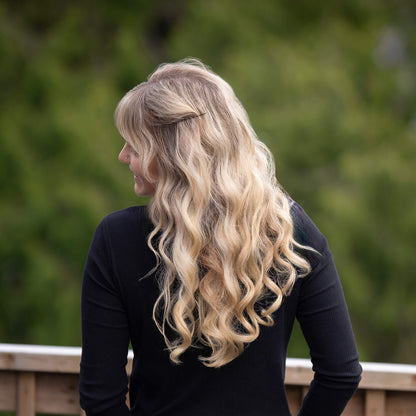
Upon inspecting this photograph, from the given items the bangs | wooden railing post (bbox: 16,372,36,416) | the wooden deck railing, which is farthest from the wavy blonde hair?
wooden railing post (bbox: 16,372,36,416)

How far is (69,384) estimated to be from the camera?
1274 millimetres

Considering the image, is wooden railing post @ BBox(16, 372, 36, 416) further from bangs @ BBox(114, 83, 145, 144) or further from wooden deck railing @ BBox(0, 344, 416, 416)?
bangs @ BBox(114, 83, 145, 144)

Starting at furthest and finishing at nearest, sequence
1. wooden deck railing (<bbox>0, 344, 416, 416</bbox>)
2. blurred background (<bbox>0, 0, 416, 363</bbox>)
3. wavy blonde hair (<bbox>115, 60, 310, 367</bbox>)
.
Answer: blurred background (<bbox>0, 0, 416, 363</bbox>) < wooden deck railing (<bbox>0, 344, 416, 416</bbox>) < wavy blonde hair (<bbox>115, 60, 310, 367</bbox>)

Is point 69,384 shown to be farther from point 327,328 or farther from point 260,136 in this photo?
point 260,136

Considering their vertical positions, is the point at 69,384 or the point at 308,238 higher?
the point at 308,238

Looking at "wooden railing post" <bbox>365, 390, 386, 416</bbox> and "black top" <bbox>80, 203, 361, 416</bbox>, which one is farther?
"wooden railing post" <bbox>365, 390, 386, 416</bbox>

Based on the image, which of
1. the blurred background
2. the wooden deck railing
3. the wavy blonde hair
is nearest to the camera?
the wavy blonde hair

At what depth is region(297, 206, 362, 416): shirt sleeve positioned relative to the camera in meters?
0.84

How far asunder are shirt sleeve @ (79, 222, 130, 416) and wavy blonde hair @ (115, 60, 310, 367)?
0.07 m

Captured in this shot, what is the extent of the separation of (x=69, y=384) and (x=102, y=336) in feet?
1.63

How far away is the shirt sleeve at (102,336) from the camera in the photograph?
0.82 meters

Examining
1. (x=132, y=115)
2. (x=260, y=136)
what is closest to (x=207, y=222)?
(x=132, y=115)

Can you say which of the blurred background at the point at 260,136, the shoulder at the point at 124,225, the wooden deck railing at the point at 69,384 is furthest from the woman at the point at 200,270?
the blurred background at the point at 260,136

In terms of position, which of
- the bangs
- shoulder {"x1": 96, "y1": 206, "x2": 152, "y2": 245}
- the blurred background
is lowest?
the blurred background
